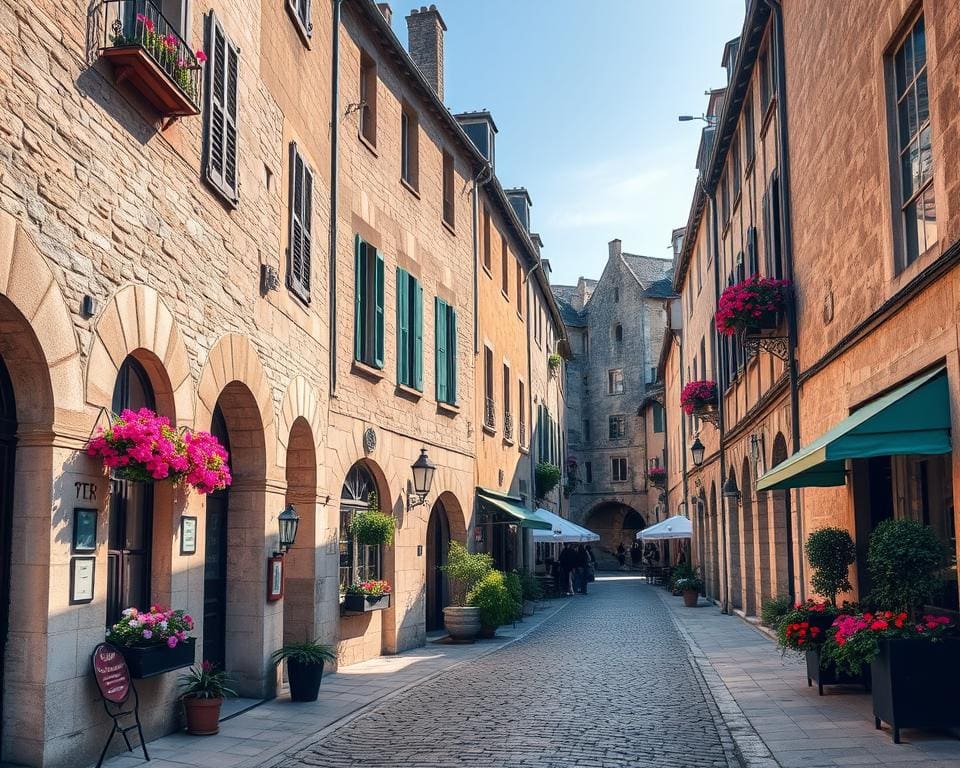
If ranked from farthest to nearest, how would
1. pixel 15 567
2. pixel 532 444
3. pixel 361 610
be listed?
pixel 532 444, pixel 361 610, pixel 15 567

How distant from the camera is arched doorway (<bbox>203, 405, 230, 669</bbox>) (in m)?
10.5

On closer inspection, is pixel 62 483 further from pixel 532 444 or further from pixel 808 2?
pixel 532 444

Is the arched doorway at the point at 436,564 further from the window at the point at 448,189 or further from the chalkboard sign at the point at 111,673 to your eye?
the chalkboard sign at the point at 111,673

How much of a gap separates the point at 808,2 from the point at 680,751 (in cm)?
886

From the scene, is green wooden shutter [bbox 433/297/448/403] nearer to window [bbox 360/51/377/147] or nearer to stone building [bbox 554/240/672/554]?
window [bbox 360/51/377/147]

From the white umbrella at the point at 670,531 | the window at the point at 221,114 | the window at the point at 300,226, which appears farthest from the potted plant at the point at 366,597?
the white umbrella at the point at 670,531

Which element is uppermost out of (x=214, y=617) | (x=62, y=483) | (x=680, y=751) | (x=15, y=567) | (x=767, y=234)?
(x=767, y=234)

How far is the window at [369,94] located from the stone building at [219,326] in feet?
0.11

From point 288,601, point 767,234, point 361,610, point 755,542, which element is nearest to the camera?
point 288,601

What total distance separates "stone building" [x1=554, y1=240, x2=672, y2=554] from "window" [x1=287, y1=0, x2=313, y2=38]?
134 ft

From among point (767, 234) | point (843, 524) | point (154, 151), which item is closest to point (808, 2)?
→ point (767, 234)

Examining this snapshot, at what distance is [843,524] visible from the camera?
36.7 feet

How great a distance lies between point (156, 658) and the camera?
25.0 feet

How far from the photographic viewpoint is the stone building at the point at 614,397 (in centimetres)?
5278
